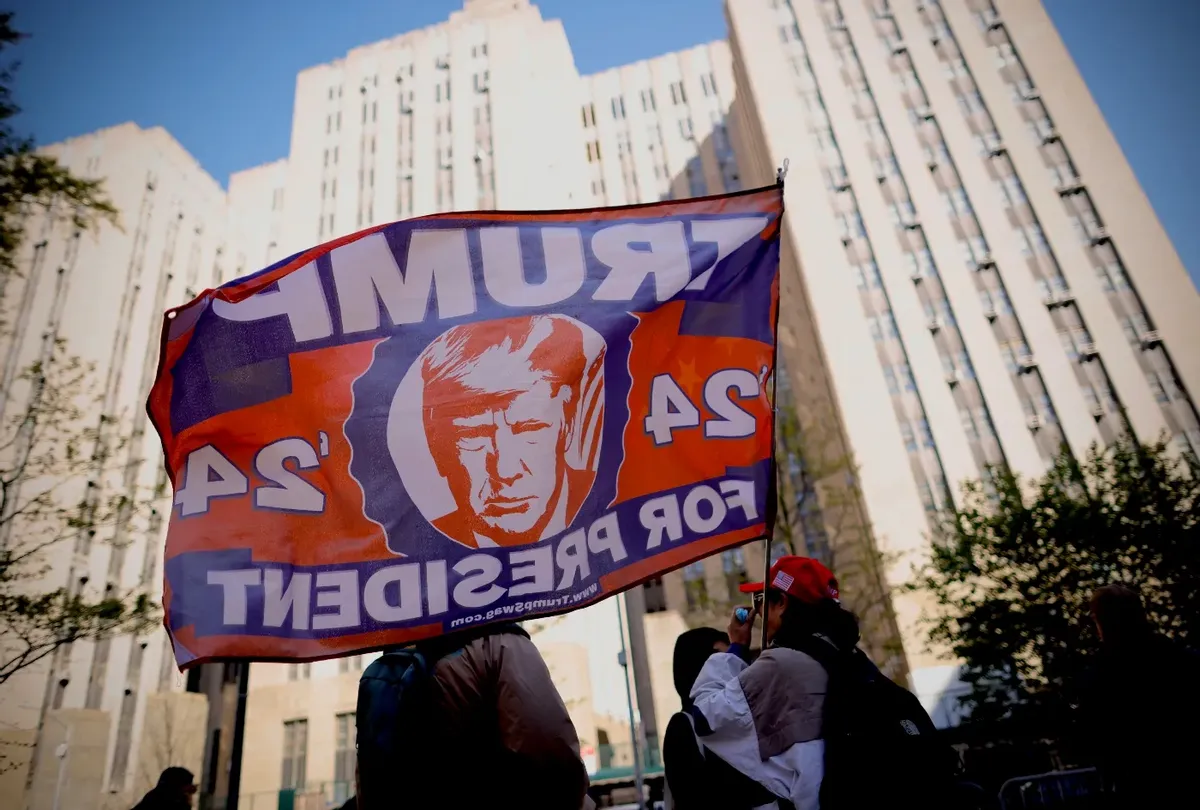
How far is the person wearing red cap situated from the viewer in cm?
245

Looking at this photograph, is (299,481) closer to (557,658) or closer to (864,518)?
(557,658)

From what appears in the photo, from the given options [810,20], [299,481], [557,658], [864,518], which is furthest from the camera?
[810,20]

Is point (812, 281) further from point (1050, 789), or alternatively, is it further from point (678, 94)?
point (1050, 789)

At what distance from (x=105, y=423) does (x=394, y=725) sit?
23.6 m

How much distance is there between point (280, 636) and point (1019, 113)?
45.9 meters

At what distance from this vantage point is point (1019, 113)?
3906 centimetres

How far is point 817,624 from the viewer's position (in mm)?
2900

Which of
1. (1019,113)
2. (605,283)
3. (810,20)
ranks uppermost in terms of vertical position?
(810,20)

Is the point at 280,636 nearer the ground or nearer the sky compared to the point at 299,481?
nearer the ground

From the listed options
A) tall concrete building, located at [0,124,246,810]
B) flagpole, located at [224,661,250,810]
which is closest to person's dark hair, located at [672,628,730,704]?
flagpole, located at [224,661,250,810]

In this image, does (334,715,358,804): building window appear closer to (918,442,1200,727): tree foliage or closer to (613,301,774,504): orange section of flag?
(918,442,1200,727): tree foliage

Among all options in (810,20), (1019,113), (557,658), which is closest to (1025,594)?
(557,658)

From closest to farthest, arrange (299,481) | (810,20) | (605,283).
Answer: (299,481) < (605,283) < (810,20)

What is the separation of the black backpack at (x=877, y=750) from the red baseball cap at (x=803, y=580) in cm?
31
